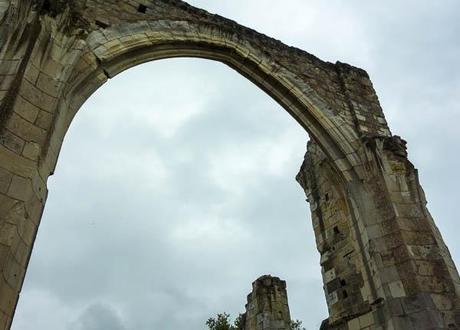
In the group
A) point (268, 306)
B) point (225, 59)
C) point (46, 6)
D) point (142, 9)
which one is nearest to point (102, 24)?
point (142, 9)

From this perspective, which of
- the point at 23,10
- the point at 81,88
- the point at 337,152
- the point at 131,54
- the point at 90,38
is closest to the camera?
the point at 23,10

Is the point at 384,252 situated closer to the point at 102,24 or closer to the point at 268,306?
the point at 268,306

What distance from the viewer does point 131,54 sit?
20.0ft

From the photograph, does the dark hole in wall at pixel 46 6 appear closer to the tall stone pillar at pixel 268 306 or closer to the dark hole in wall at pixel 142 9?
the dark hole in wall at pixel 142 9

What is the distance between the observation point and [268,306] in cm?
1008

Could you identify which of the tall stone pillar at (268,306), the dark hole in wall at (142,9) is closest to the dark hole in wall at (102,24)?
the dark hole in wall at (142,9)

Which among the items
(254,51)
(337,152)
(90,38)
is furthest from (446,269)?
(90,38)

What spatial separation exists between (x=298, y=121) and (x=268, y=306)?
5002 millimetres

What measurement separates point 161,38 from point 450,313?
217 inches

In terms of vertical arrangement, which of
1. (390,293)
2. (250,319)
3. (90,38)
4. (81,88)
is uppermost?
(90,38)

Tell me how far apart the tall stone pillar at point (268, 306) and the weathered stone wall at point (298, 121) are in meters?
2.94

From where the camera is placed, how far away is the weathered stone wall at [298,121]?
12.4 ft

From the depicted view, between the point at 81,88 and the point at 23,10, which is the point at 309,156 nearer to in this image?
the point at 81,88

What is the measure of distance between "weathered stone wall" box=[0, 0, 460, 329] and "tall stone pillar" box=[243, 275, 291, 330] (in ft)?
9.66
